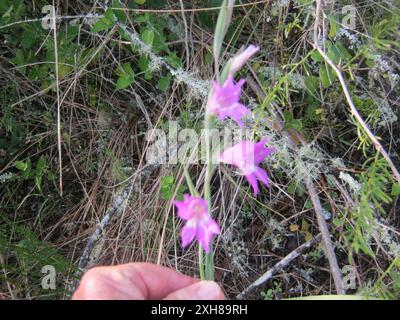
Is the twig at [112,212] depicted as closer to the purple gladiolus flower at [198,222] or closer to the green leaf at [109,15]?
the green leaf at [109,15]

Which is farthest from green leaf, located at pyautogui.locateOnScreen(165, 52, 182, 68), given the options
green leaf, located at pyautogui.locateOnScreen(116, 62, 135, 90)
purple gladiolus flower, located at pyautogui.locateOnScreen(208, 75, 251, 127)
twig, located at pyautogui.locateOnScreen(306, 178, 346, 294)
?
purple gladiolus flower, located at pyautogui.locateOnScreen(208, 75, 251, 127)

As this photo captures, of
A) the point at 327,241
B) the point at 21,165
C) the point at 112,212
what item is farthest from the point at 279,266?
the point at 21,165

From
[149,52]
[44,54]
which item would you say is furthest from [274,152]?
[44,54]

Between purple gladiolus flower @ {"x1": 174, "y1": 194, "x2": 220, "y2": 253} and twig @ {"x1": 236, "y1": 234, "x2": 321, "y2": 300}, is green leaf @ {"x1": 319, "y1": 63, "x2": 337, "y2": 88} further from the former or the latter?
purple gladiolus flower @ {"x1": 174, "y1": 194, "x2": 220, "y2": 253}

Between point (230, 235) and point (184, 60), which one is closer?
point (230, 235)

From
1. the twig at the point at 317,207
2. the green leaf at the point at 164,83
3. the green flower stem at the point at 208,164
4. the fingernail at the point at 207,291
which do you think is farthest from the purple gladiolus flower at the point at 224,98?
the green leaf at the point at 164,83

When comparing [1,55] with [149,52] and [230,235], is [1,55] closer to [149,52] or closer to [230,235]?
[149,52]
